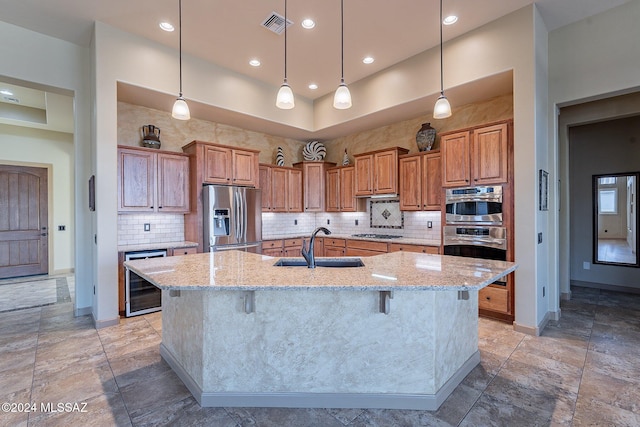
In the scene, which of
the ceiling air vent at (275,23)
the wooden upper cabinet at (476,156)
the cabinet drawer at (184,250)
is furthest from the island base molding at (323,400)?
the ceiling air vent at (275,23)

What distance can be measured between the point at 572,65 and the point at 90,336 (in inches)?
252

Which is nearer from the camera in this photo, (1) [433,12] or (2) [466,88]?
(1) [433,12]

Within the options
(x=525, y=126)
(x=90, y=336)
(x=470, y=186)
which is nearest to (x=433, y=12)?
(x=525, y=126)

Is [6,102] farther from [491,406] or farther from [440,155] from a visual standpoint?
[491,406]

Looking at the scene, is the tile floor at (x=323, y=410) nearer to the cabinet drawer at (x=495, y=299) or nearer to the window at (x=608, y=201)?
the cabinet drawer at (x=495, y=299)

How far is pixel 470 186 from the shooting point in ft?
13.1

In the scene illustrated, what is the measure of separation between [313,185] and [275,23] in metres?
3.24

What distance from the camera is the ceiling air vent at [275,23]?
3459 mm

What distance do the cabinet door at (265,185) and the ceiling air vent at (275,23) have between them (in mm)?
2522

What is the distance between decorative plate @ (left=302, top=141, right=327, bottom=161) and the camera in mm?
6613

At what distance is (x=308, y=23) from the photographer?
3.59 metres

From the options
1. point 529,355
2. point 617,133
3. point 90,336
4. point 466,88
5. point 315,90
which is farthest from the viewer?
point 315,90

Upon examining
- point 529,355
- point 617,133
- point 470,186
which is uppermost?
point 617,133

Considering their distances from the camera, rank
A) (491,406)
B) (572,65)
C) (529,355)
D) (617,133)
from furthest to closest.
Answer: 1. (617,133)
2. (572,65)
3. (529,355)
4. (491,406)
